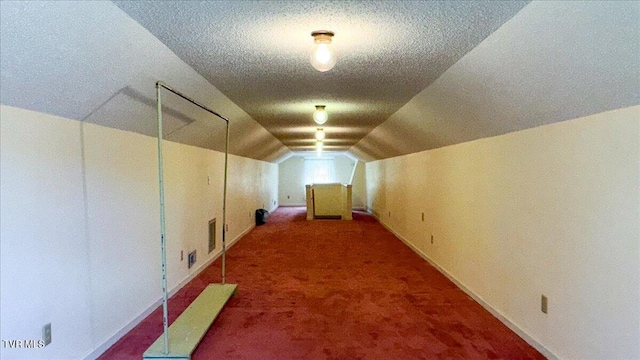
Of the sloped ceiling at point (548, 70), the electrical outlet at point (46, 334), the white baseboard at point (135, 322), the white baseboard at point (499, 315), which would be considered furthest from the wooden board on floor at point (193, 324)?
the sloped ceiling at point (548, 70)

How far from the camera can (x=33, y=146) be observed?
2.19m

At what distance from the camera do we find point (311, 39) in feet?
7.66

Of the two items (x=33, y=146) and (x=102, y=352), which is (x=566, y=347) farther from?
(x=33, y=146)

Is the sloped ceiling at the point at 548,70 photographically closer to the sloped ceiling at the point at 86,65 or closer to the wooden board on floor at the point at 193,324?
the sloped ceiling at the point at 86,65

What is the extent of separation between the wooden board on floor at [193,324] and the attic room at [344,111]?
0.40 ft

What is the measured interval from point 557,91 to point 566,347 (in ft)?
5.13

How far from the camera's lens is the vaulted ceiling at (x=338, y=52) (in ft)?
5.60

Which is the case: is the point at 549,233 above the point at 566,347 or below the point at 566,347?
above

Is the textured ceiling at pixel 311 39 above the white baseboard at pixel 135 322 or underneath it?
above

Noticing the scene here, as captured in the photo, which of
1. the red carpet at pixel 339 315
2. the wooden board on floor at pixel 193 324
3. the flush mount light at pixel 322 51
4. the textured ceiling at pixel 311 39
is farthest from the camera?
the red carpet at pixel 339 315

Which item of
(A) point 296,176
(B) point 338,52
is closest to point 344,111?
(B) point 338,52

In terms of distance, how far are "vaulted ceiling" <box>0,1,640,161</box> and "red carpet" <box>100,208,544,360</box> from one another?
1.62 metres

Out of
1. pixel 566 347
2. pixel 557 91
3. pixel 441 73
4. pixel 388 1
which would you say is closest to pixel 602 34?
pixel 557 91

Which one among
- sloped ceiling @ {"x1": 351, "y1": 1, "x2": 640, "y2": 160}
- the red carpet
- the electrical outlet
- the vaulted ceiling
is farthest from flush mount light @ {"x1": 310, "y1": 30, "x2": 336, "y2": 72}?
the electrical outlet
